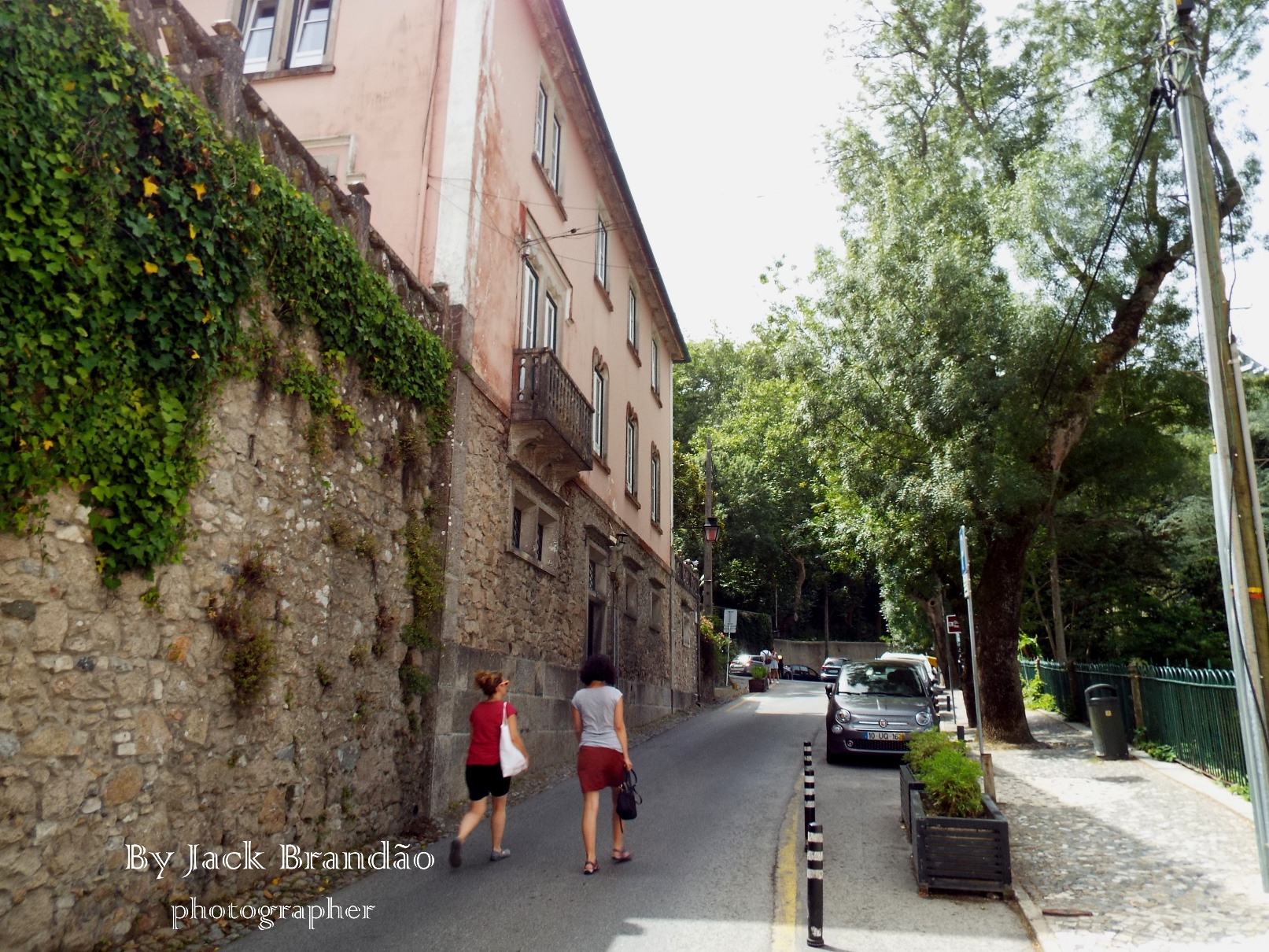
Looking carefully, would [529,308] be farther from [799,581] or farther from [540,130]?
[799,581]

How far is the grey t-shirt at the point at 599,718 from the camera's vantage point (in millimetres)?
7324

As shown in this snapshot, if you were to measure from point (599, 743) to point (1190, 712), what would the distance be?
31.3 ft

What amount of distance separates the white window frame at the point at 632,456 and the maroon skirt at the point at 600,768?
1339cm

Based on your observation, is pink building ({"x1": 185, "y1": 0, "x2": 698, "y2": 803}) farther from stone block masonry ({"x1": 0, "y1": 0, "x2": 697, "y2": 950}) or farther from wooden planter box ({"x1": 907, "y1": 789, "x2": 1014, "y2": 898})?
wooden planter box ({"x1": 907, "y1": 789, "x2": 1014, "y2": 898})

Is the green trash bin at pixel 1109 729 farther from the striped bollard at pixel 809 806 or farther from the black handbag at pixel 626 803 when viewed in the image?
the black handbag at pixel 626 803

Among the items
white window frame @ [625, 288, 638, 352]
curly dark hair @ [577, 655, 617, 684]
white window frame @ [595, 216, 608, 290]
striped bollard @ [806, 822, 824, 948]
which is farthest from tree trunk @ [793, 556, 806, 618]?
striped bollard @ [806, 822, 824, 948]

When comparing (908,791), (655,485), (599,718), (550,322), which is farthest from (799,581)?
(599,718)

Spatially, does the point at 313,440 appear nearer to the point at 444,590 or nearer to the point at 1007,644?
→ the point at 444,590

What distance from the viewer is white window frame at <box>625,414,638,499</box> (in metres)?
21.0

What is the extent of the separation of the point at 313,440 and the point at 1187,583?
2179 cm

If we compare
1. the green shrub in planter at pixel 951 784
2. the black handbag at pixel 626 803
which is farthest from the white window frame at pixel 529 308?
the green shrub in planter at pixel 951 784

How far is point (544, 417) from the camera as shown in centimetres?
1245

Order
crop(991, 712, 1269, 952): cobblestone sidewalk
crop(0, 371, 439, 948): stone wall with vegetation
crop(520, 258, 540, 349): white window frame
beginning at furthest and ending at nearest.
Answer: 1. crop(520, 258, 540, 349): white window frame
2. crop(991, 712, 1269, 952): cobblestone sidewalk
3. crop(0, 371, 439, 948): stone wall with vegetation

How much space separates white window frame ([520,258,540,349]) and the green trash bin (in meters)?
10.3
